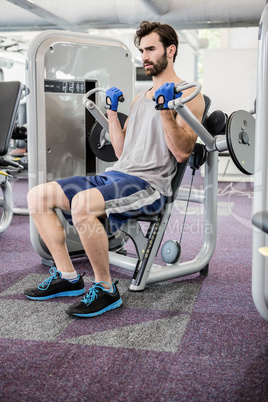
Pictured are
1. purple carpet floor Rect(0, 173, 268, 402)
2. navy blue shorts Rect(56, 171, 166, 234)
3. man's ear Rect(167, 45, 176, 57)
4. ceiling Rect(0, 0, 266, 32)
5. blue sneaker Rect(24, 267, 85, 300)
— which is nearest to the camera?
purple carpet floor Rect(0, 173, 268, 402)

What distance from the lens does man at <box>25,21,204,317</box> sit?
198 centimetres

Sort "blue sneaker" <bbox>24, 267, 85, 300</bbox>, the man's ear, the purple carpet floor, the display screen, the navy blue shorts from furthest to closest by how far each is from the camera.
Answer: the display screen < the man's ear < "blue sneaker" <bbox>24, 267, 85, 300</bbox> < the navy blue shorts < the purple carpet floor

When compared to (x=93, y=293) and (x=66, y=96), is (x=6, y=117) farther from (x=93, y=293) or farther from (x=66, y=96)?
A: (x=93, y=293)

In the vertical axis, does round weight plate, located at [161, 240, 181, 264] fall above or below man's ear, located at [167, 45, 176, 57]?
below

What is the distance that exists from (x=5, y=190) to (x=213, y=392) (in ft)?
8.25

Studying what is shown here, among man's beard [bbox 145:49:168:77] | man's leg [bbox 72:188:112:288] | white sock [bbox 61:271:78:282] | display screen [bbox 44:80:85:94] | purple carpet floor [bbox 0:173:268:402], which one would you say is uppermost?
man's beard [bbox 145:49:168:77]

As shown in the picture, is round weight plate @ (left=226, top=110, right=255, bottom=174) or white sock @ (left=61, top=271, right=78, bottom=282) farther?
white sock @ (left=61, top=271, right=78, bottom=282)

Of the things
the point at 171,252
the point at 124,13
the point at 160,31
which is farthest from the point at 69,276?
the point at 124,13

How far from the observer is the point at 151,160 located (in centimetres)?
220

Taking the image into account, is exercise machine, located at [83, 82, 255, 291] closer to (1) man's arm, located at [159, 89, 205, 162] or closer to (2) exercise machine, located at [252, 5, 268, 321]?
(1) man's arm, located at [159, 89, 205, 162]

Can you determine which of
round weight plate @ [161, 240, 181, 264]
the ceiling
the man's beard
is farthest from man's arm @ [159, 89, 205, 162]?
the ceiling

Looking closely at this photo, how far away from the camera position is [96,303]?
1.95 metres

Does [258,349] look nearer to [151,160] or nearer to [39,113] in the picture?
[151,160]

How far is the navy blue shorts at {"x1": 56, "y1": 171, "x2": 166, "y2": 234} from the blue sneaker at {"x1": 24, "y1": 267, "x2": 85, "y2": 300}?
29 centimetres
